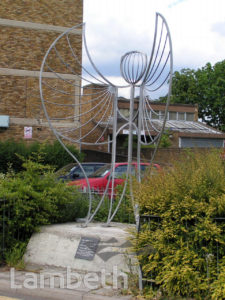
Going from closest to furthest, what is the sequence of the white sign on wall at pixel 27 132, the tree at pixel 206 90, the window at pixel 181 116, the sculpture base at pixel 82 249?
the sculpture base at pixel 82 249
the white sign on wall at pixel 27 132
the window at pixel 181 116
the tree at pixel 206 90

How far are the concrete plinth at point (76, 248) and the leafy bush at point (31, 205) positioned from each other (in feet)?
0.77

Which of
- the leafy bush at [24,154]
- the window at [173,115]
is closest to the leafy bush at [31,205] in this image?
the leafy bush at [24,154]

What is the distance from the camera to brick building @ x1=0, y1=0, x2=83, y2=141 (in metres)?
23.7

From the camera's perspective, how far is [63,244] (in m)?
7.12

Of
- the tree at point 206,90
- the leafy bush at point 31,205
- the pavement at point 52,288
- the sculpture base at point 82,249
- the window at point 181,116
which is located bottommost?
the pavement at point 52,288

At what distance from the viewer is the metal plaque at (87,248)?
668 cm

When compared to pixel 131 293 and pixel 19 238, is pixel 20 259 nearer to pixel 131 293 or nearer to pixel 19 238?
pixel 19 238

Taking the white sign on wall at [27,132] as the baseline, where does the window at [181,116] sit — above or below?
above

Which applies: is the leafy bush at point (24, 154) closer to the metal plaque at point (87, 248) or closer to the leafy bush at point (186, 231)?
the metal plaque at point (87, 248)

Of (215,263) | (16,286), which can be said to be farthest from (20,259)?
(215,263)

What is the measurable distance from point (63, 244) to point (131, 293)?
1.86m

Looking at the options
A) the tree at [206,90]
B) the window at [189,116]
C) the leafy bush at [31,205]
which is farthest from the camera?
the tree at [206,90]

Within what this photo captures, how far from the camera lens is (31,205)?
7418 millimetres

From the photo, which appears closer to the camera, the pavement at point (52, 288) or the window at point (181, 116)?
the pavement at point (52, 288)
